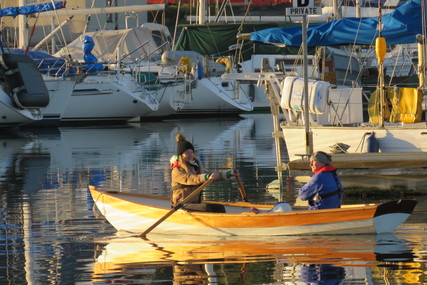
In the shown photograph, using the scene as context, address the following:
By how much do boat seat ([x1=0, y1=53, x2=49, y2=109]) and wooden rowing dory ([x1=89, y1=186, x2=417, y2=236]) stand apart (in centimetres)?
2600

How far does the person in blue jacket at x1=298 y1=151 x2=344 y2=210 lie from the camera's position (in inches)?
600

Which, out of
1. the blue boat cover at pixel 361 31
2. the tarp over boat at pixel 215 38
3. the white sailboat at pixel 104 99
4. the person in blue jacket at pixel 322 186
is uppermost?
the blue boat cover at pixel 361 31

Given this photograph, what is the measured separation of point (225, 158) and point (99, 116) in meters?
20.9

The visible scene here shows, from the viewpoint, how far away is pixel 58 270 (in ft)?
43.9

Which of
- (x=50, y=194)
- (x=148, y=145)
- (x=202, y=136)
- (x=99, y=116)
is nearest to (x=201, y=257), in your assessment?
(x=50, y=194)

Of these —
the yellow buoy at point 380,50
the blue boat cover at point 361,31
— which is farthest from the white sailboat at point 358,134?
the blue boat cover at point 361,31

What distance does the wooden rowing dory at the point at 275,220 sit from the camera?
1496cm

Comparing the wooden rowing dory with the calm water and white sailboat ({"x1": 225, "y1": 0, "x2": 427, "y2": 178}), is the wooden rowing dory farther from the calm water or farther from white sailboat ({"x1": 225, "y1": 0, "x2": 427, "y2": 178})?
white sailboat ({"x1": 225, "y1": 0, "x2": 427, "y2": 178})

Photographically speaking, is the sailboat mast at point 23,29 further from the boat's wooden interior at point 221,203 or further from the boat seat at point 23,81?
the boat's wooden interior at point 221,203

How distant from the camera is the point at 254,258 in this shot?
13.8m

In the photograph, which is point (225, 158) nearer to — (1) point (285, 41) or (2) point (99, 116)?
(1) point (285, 41)

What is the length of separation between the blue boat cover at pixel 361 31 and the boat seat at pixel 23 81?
15183mm

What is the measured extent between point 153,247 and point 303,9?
239 inches

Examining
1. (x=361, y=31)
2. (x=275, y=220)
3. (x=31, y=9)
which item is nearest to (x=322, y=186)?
(x=275, y=220)
